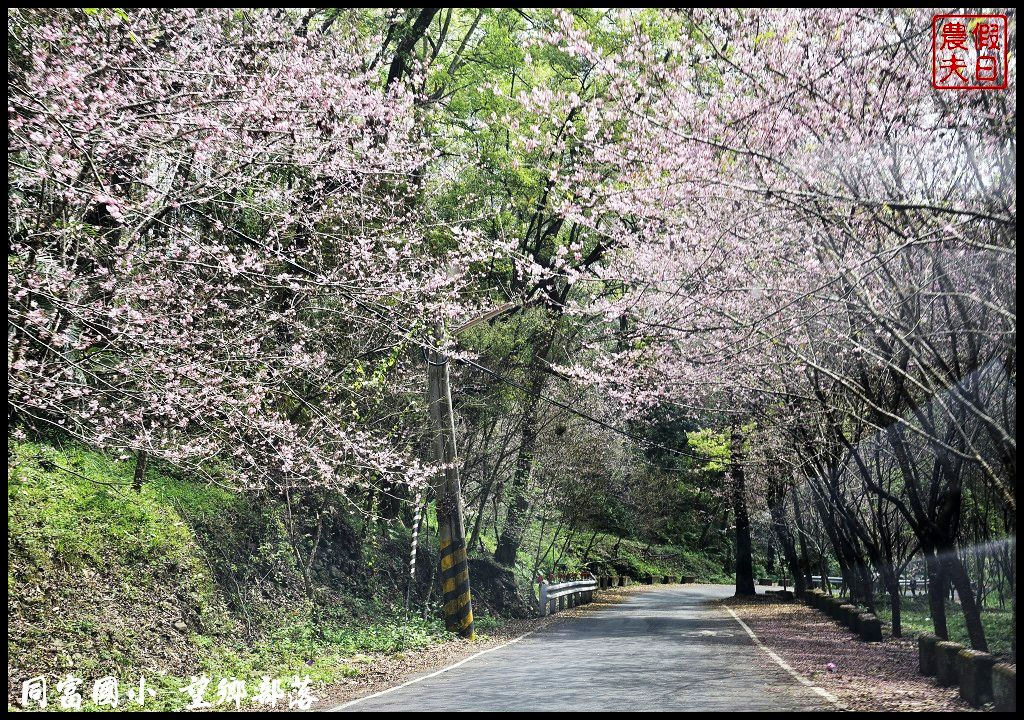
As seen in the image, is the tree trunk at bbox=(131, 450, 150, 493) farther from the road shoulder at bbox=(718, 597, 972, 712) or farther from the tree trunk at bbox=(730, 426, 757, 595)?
the tree trunk at bbox=(730, 426, 757, 595)

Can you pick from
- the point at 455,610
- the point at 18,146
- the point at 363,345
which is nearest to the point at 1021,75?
the point at 18,146

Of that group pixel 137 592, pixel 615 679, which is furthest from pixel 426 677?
pixel 137 592

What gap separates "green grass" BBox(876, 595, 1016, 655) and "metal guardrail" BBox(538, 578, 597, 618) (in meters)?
10.1

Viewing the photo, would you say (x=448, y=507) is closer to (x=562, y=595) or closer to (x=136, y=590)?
(x=136, y=590)

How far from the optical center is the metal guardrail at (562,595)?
27766 mm

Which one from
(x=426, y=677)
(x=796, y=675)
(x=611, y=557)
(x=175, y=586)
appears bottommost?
(x=611, y=557)

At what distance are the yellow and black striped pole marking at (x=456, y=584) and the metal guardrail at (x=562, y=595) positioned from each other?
26.0ft

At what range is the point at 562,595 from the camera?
30.0 meters

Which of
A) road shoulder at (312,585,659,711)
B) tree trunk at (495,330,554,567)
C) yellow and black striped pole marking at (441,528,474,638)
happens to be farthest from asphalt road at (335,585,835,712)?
tree trunk at (495,330,554,567)

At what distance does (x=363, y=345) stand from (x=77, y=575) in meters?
7.58

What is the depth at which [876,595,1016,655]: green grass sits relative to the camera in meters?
21.8

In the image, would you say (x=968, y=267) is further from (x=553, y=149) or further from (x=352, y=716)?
(x=352, y=716)

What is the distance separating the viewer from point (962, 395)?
1073 centimetres

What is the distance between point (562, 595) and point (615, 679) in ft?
61.1
